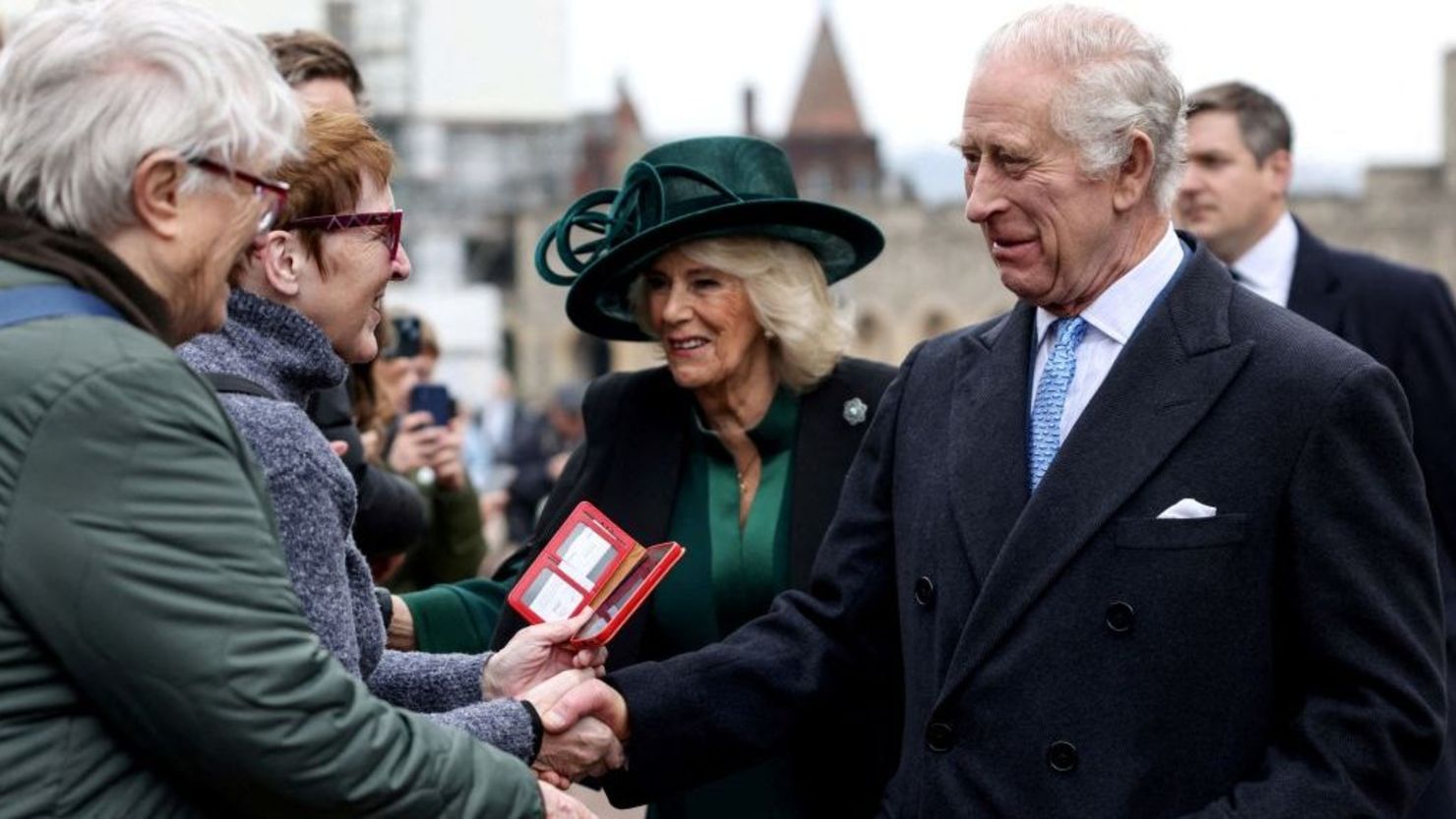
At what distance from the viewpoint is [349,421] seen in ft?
16.7

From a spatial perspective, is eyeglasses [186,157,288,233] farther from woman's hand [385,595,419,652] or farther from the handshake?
woman's hand [385,595,419,652]

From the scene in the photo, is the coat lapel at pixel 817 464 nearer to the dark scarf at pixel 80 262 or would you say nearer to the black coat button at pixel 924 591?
the black coat button at pixel 924 591

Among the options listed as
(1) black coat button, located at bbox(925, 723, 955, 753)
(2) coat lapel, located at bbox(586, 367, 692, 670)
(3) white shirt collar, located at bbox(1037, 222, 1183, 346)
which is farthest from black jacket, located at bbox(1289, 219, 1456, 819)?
(1) black coat button, located at bbox(925, 723, 955, 753)

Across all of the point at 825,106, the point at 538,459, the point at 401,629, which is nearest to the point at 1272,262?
the point at 401,629

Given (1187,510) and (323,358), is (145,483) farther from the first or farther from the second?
(1187,510)

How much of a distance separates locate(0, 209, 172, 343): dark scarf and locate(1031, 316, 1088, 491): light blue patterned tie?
153 cm

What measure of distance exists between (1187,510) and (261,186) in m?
1.43

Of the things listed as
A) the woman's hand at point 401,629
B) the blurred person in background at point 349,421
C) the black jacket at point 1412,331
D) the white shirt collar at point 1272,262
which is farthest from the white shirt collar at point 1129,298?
the white shirt collar at point 1272,262

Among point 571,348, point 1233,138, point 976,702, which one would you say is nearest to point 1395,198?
point 571,348

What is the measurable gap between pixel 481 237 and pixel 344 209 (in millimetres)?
55579

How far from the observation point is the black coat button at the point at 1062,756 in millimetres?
3285

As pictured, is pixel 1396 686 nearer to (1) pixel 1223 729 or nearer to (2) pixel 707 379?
(1) pixel 1223 729

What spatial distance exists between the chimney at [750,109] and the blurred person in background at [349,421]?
62872 mm

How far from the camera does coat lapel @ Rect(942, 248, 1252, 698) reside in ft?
10.9
